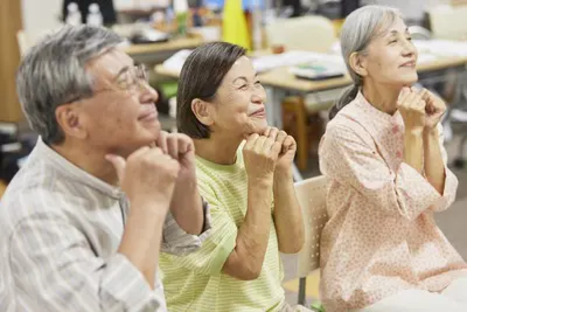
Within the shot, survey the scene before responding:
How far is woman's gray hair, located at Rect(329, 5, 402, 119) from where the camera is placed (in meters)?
1.70

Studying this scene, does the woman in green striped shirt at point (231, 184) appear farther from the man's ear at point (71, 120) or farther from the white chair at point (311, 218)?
the man's ear at point (71, 120)

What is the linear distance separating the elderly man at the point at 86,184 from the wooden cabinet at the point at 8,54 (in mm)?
4045

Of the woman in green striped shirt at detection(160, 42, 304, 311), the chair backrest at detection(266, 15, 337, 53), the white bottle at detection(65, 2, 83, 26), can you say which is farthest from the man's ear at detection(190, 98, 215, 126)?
the white bottle at detection(65, 2, 83, 26)

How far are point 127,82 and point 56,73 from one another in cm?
9

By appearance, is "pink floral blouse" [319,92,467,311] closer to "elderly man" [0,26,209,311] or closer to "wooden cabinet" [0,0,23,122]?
"elderly man" [0,26,209,311]

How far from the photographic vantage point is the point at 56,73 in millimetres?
997

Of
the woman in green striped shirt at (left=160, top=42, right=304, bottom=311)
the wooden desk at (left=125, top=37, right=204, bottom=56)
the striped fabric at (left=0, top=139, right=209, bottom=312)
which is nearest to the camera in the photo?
the striped fabric at (left=0, top=139, right=209, bottom=312)

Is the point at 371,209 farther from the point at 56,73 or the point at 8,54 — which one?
the point at 8,54

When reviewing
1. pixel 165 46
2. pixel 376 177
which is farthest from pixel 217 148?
pixel 165 46

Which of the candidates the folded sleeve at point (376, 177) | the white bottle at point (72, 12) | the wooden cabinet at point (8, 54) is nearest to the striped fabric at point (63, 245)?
the folded sleeve at point (376, 177)

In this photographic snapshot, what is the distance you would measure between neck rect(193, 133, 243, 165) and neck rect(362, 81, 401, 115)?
0.42 meters

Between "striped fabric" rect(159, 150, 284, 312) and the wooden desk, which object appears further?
the wooden desk

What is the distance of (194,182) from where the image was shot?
1.12 metres
